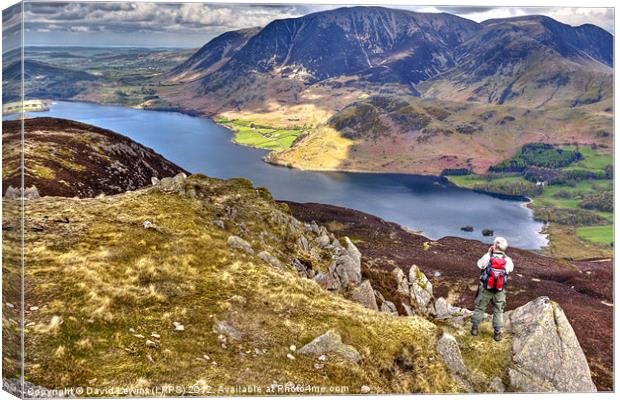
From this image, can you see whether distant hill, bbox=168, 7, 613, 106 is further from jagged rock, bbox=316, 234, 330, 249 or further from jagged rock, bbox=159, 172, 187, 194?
jagged rock, bbox=316, 234, 330, 249

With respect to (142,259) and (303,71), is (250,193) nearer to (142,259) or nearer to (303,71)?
(142,259)

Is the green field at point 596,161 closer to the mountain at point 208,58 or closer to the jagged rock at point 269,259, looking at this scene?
the jagged rock at point 269,259

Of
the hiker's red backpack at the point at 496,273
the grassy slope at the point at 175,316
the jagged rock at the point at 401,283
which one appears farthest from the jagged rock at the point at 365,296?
the hiker's red backpack at the point at 496,273

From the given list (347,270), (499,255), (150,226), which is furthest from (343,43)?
(499,255)

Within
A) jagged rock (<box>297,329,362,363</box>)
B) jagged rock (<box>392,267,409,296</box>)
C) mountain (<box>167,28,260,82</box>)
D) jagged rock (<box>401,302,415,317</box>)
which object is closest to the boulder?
jagged rock (<box>392,267,409,296</box>)

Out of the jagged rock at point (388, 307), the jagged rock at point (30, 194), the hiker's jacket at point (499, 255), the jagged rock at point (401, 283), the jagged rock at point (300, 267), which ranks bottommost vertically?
the jagged rock at point (401, 283)
